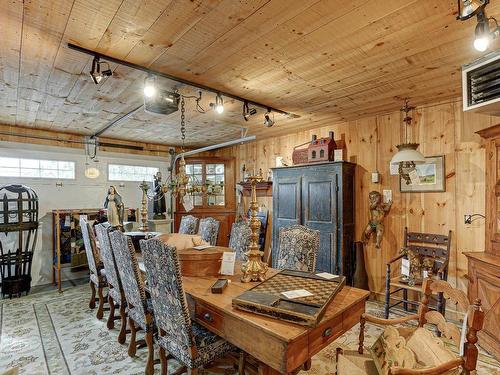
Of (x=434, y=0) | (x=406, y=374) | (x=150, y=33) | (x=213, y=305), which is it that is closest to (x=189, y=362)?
(x=213, y=305)

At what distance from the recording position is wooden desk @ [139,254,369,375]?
1.30 metres

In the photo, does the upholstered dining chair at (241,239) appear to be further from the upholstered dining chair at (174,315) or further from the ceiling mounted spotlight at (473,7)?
the ceiling mounted spotlight at (473,7)

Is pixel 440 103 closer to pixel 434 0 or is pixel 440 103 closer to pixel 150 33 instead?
pixel 434 0

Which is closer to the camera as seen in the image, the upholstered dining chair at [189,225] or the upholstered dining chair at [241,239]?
the upholstered dining chair at [241,239]

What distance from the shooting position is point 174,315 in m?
1.70

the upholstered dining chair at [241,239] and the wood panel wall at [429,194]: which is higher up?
the wood panel wall at [429,194]

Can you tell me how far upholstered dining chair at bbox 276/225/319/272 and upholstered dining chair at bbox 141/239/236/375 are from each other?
45.1 inches

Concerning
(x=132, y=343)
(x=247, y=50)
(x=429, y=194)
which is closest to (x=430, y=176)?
(x=429, y=194)

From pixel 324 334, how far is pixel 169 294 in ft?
2.97

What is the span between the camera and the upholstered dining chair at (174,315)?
5.39 ft

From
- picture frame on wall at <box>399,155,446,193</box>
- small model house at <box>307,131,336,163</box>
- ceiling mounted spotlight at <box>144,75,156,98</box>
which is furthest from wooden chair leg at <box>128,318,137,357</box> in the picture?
picture frame on wall at <box>399,155,446,193</box>

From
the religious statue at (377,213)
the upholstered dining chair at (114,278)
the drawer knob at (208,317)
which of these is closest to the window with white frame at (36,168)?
the upholstered dining chair at (114,278)

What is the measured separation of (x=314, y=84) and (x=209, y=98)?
116 cm

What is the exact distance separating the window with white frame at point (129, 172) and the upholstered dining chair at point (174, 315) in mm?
4142
